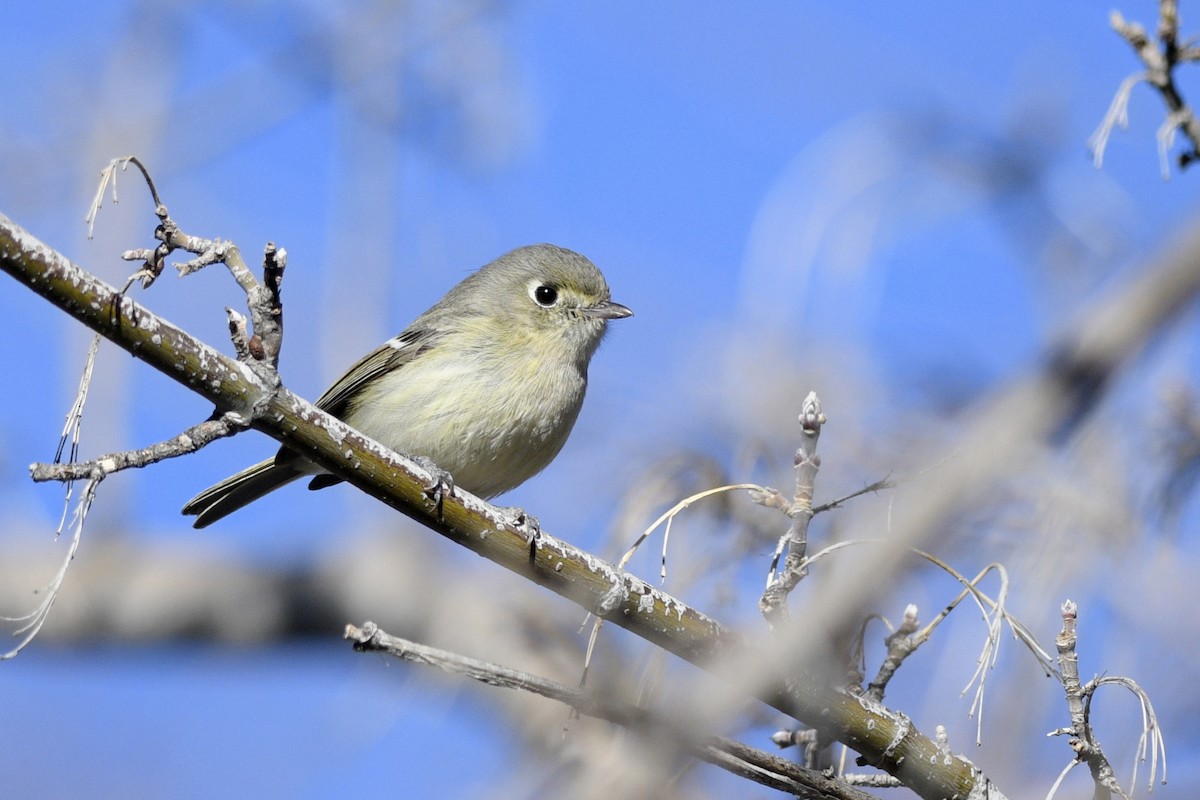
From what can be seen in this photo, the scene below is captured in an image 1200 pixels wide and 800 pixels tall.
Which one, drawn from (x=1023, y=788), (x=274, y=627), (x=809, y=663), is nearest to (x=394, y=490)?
(x=809, y=663)

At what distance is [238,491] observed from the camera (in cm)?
527

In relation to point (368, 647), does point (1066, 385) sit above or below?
above

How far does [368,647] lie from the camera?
6.93ft

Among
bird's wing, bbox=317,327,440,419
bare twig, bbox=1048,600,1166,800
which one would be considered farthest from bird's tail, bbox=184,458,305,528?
bare twig, bbox=1048,600,1166,800

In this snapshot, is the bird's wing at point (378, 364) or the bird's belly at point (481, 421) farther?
the bird's wing at point (378, 364)

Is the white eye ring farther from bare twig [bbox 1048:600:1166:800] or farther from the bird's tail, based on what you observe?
bare twig [bbox 1048:600:1166:800]

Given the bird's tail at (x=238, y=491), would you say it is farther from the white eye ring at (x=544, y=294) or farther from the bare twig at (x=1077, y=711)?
the bare twig at (x=1077, y=711)

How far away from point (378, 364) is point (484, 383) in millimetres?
734

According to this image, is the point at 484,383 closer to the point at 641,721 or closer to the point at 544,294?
the point at 544,294

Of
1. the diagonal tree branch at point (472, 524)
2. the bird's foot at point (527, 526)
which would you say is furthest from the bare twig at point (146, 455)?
the bird's foot at point (527, 526)

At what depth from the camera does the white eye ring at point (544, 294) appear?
5.50 meters

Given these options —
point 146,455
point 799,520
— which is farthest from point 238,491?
point 799,520

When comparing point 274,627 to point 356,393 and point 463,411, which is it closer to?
point 356,393

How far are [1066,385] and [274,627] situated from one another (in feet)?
22.1
